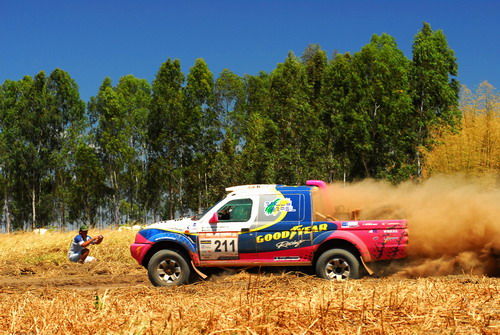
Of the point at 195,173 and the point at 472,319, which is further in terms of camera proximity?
the point at 195,173

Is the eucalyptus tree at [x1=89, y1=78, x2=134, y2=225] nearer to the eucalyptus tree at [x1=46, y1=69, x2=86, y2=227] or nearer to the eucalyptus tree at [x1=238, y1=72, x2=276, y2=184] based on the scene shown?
the eucalyptus tree at [x1=46, y1=69, x2=86, y2=227]

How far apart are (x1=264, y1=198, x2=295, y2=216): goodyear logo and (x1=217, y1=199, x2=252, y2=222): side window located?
376 mm

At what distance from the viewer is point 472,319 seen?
4.59 metres

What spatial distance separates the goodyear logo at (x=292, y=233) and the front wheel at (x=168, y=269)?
1651 mm

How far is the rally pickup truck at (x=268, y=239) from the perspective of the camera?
10070mm

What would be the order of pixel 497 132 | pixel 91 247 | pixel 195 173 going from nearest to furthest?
1. pixel 91 247
2. pixel 497 132
3. pixel 195 173

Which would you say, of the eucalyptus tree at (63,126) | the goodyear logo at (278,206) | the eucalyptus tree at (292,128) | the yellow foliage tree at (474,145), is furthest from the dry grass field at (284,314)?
the eucalyptus tree at (63,126)

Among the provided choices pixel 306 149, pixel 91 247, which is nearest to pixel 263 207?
pixel 91 247

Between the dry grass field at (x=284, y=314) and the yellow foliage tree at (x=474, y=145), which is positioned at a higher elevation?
the yellow foliage tree at (x=474, y=145)

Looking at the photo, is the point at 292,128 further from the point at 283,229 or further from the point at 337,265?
the point at 337,265

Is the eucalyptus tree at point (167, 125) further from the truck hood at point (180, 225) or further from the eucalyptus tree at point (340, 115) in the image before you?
the truck hood at point (180, 225)

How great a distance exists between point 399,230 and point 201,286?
4.12 metres

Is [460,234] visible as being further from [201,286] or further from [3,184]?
[3,184]

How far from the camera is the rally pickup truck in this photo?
10070 mm
